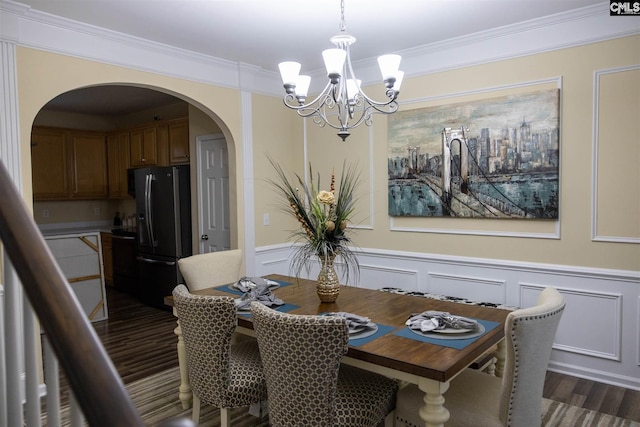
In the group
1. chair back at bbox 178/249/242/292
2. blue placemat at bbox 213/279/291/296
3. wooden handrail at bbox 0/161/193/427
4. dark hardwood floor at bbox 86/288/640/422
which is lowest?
dark hardwood floor at bbox 86/288/640/422

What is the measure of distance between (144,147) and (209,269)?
3.23 m

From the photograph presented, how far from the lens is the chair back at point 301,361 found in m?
1.76

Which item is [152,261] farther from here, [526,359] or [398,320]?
[526,359]

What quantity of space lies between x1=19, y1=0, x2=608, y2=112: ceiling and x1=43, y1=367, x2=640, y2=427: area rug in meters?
2.57

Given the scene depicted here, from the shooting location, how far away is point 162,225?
5.15 meters

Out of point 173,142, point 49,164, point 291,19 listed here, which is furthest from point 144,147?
point 291,19

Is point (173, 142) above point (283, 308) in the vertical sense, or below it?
above

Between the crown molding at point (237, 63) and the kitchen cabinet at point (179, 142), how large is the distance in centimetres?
132

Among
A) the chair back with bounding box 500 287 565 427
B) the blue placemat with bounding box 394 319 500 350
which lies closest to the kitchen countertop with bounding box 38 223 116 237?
the blue placemat with bounding box 394 319 500 350

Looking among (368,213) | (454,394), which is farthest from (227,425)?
(368,213)

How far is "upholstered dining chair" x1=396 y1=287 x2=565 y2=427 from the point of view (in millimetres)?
1762

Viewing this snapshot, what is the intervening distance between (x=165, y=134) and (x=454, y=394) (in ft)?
15.3

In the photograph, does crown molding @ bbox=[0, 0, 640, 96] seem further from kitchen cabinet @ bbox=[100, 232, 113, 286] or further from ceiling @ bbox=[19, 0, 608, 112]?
kitchen cabinet @ bbox=[100, 232, 113, 286]

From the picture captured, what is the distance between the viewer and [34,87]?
3.03 meters
